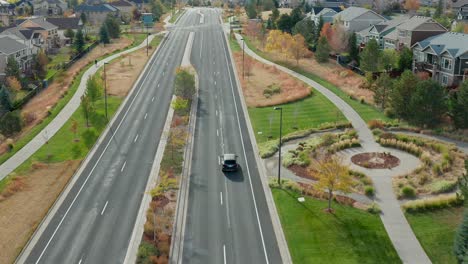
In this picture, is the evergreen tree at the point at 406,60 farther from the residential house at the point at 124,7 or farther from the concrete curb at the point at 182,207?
the residential house at the point at 124,7

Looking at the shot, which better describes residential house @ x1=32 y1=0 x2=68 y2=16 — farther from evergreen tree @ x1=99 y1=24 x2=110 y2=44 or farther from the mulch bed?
the mulch bed

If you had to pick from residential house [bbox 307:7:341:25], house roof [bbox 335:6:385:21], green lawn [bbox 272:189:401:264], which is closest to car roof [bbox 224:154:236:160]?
green lawn [bbox 272:189:401:264]

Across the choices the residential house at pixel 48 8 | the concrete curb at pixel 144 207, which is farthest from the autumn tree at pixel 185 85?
the residential house at pixel 48 8

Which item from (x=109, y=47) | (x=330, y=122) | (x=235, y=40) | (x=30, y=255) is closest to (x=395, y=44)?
(x=330, y=122)

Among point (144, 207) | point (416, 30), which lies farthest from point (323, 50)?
point (144, 207)

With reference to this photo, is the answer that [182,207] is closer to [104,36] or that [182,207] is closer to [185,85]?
[185,85]
